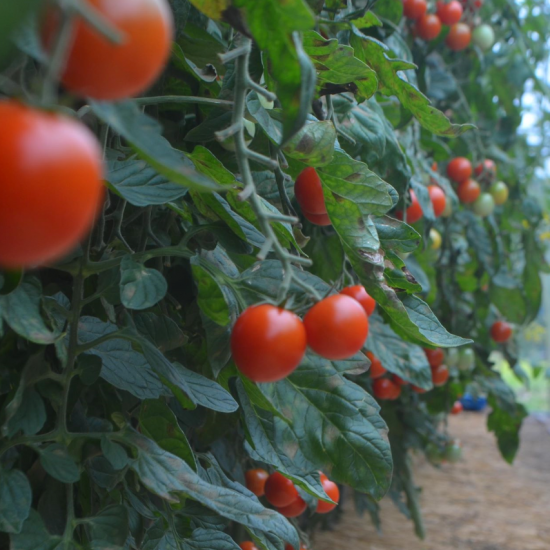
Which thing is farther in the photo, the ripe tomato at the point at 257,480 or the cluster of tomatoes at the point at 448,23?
the cluster of tomatoes at the point at 448,23

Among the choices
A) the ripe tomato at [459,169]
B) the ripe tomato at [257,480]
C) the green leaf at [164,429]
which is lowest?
the ripe tomato at [257,480]

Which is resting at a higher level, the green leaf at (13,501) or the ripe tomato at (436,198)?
the green leaf at (13,501)

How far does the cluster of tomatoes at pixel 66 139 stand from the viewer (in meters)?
0.21

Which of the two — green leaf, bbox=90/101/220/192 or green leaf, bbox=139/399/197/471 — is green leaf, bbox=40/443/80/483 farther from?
green leaf, bbox=90/101/220/192

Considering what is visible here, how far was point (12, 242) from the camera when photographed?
0.71 ft

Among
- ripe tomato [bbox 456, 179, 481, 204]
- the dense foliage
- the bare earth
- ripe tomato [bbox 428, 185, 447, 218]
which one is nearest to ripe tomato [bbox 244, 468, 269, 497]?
the dense foliage

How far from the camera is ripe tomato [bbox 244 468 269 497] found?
94cm

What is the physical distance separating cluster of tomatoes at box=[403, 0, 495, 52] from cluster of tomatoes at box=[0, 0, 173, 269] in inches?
45.3

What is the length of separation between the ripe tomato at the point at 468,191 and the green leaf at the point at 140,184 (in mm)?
1186

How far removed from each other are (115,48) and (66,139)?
0.04 meters

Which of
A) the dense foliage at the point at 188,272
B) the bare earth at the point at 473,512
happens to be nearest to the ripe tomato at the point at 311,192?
the dense foliage at the point at 188,272

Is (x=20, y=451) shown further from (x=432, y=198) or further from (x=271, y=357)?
(x=432, y=198)

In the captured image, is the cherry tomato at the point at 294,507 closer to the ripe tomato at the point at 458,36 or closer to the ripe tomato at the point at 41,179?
the ripe tomato at the point at 41,179

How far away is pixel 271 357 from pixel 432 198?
85 cm
